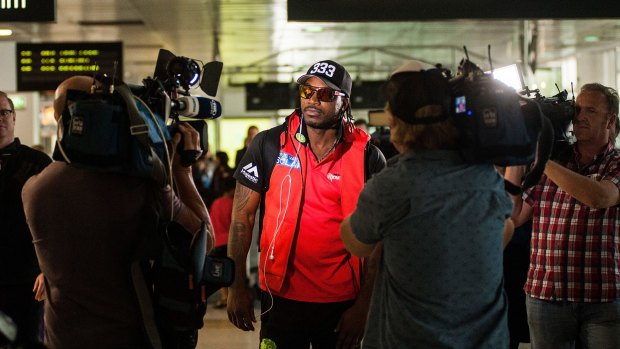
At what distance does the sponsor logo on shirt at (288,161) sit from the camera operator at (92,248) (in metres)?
1.21

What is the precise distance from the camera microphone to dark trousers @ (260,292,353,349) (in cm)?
105

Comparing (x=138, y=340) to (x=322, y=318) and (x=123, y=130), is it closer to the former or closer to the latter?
(x=123, y=130)

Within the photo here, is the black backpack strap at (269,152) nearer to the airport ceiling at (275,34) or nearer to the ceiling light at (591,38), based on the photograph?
the airport ceiling at (275,34)

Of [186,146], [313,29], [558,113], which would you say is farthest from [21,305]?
[313,29]

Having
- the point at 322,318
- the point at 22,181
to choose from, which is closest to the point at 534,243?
the point at 322,318

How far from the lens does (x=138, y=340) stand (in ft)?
8.84

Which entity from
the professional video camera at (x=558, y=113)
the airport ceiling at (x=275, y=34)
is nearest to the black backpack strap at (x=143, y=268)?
the professional video camera at (x=558, y=113)

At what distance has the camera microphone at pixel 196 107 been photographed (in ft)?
9.88

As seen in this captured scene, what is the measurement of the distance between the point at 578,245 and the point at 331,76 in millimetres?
1431

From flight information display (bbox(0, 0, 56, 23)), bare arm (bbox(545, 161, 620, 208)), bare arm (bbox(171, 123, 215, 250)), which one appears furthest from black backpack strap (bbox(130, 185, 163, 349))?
flight information display (bbox(0, 0, 56, 23))

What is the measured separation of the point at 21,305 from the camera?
15.7 feet

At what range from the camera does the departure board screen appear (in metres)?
10.1

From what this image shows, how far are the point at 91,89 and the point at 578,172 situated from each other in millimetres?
2439

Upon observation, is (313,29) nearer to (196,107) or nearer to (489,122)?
(196,107)
